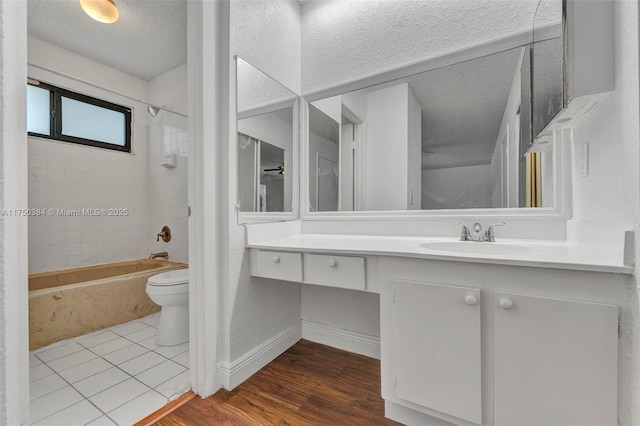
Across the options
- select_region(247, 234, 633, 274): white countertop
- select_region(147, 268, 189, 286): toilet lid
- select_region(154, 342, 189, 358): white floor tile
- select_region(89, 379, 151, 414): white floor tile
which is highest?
select_region(247, 234, 633, 274): white countertop

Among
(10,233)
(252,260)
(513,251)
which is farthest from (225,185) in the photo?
(513,251)

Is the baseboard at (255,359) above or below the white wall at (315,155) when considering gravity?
below

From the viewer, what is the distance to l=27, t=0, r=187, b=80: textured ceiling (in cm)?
215

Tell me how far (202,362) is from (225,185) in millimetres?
914

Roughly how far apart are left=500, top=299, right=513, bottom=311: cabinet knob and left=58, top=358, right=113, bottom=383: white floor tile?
6.96 feet

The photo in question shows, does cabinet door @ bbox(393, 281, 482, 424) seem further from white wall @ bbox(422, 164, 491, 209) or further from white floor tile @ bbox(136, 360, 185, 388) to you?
white floor tile @ bbox(136, 360, 185, 388)

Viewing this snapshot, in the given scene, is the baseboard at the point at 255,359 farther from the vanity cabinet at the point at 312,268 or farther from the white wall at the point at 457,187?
the white wall at the point at 457,187

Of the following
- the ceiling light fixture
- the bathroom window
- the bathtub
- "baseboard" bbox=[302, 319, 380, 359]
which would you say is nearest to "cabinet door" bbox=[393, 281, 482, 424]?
"baseboard" bbox=[302, 319, 380, 359]

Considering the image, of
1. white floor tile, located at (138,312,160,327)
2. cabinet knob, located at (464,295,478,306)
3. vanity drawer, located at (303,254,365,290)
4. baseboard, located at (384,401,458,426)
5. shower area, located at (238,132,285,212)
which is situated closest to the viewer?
cabinet knob, located at (464,295,478,306)

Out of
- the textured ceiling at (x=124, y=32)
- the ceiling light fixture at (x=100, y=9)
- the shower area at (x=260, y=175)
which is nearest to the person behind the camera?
the shower area at (x=260, y=175)

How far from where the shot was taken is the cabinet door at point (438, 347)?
1.03 m

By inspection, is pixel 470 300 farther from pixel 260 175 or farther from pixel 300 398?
pixel 260 175

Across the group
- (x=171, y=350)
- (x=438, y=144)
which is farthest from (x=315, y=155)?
(x=171, y=350)

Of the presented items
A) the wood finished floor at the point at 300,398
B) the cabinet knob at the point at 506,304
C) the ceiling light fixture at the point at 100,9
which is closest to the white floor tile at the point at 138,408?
the wood finished floor at the point at 300,398
